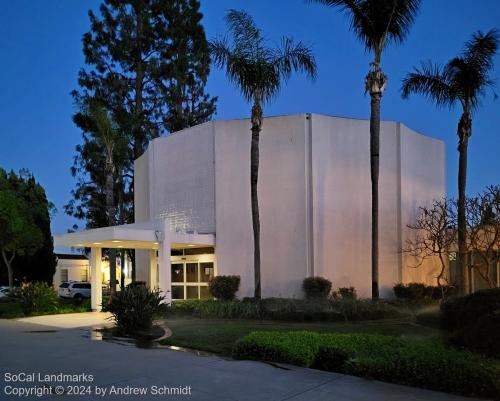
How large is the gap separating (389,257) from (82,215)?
24.6 m

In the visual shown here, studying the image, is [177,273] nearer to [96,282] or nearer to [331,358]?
[96,282]

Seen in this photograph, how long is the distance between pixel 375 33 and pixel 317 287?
30.7 ft

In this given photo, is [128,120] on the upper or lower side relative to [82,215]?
upper

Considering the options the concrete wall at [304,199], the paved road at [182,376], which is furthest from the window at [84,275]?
the paved road at [182,376]

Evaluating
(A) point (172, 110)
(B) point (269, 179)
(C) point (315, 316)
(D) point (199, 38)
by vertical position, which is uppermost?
(D) point (199, 38)

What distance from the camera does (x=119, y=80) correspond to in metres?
36.4

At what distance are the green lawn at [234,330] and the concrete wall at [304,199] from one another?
4737 millimetres

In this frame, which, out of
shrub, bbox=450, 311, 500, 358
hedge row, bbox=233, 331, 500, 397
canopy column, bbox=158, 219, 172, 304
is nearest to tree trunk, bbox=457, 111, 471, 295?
canopy column, bbox=158, 219, 172, 304

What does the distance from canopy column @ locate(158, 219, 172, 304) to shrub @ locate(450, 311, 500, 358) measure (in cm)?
1289

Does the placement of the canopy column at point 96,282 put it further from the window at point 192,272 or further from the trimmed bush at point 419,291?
the trimmed bush at point 419,291

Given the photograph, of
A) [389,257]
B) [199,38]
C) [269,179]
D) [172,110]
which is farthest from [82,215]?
[389,257]

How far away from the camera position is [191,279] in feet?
77.9

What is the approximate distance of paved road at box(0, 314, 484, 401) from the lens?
273 inches

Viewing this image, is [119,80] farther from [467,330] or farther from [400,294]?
[467,330]
